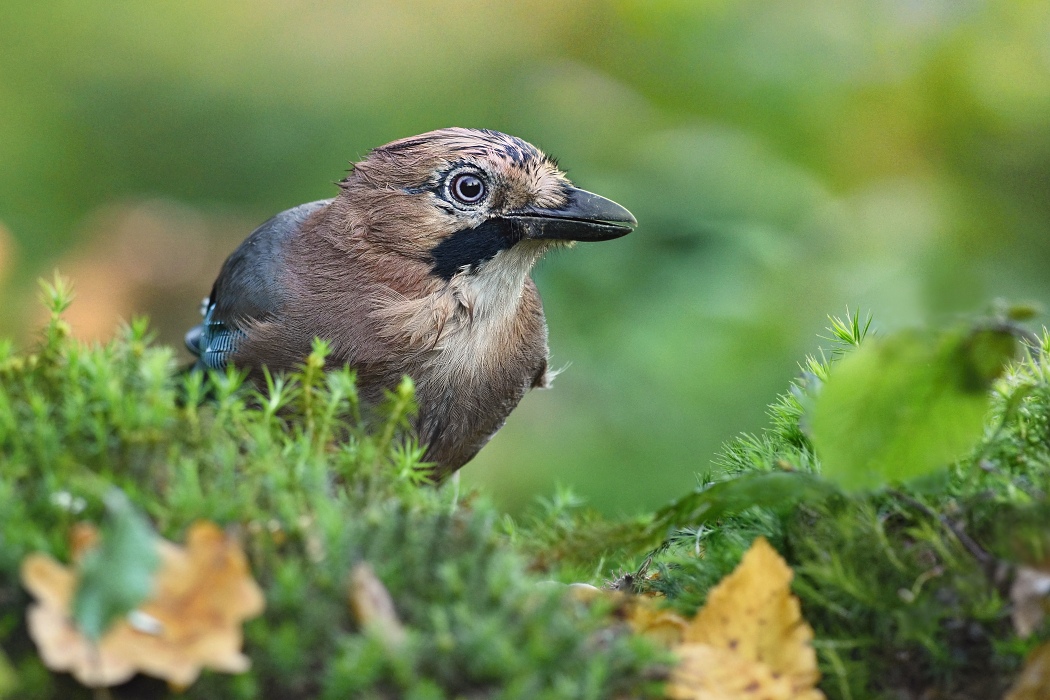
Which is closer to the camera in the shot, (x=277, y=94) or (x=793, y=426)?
(x=793, y=426)

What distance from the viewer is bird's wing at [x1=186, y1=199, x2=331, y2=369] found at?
11.9 ft

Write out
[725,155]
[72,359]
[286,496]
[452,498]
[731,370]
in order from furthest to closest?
[725,155] < [731,370] < [452,498] < [72,359] < [286,496]

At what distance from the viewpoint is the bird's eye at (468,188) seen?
11.5ft

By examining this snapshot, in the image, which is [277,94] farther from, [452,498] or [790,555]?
[790,555]

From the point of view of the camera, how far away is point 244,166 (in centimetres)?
738

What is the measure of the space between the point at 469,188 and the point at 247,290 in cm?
89

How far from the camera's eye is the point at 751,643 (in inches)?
65.3

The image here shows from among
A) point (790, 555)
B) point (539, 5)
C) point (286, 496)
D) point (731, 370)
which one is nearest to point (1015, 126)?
point (731, 370)

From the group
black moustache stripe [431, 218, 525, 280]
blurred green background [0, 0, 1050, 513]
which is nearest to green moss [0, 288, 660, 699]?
black moustache stripe [431, 218, 525, 280]

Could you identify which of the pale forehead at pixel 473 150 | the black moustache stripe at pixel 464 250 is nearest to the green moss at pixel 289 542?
the black moustache stripe at pixel 464 250

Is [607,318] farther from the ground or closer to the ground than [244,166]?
closer to the ground

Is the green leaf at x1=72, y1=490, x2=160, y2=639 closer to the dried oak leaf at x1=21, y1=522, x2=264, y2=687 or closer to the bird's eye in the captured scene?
the dried oak leaf at x1=21, y1=522, x2=264, y2=687

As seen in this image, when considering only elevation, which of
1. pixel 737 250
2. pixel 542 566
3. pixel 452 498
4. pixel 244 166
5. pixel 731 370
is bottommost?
pixel 542 566

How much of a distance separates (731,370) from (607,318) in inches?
26.3
